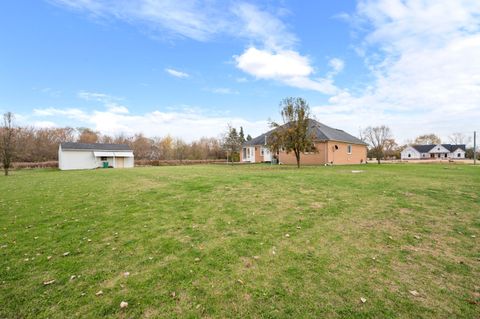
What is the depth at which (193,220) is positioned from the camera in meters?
5.43

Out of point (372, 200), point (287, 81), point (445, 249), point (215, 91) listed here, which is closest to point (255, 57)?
point (287, 81)

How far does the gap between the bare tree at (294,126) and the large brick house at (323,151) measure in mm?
2024

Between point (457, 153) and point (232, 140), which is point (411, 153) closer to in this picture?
point (457, 153)

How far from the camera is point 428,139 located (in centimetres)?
8450

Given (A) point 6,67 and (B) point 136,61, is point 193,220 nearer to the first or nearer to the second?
(B) point 136,61

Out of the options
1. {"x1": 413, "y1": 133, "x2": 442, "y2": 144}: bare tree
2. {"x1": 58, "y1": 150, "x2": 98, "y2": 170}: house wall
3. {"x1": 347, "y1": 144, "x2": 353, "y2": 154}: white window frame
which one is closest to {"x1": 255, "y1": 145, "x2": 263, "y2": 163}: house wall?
{"x1": 347, "y1": 144, "x2": 353, "y2": 154}: white window frame

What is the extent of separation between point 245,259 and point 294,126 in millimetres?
16796

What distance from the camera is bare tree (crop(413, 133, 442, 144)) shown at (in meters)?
82.9

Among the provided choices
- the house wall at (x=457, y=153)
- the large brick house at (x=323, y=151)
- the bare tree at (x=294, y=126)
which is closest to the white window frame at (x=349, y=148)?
the large brick house at (x=323, y=151)

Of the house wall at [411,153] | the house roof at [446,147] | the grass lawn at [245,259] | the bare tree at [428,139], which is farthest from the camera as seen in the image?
the bare tree at [428,139]

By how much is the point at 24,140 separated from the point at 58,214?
48485 millimetres

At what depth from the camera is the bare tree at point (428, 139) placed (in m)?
82.9

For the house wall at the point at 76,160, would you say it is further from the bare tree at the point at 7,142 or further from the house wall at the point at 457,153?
the house wall at the point at 457,153

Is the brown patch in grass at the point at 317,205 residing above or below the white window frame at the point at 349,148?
below
